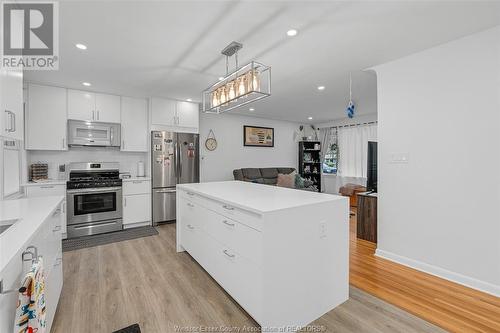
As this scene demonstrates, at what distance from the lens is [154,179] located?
14.5 feet

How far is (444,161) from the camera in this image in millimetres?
2424

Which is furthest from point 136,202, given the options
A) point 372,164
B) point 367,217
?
point 372,164

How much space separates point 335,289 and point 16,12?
11.2 feet

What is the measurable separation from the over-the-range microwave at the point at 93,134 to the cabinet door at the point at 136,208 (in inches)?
40.9

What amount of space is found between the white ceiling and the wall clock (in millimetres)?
2203

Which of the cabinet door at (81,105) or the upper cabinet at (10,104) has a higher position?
the cabinet door at (81,105)

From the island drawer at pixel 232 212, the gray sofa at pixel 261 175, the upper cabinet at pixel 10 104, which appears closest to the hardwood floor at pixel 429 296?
the island drawer at pixel 232 212

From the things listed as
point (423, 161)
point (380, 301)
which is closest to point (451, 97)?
point (423, 161)

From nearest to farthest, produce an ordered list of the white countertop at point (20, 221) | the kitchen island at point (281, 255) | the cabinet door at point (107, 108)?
the white countertop at point (20, 221), the kitchen island at point (281, 255), the cabinet door at point (107, 108)

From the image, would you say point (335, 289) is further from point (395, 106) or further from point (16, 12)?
point (16, 12)

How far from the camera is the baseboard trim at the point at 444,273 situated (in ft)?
7.02

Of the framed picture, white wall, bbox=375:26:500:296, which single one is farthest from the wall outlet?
the framed picture

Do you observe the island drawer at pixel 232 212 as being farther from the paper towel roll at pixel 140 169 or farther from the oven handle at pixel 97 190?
the paper towel roll at pixel 140 169

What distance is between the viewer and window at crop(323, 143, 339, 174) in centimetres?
729
